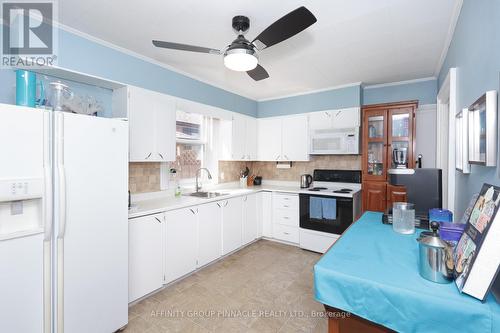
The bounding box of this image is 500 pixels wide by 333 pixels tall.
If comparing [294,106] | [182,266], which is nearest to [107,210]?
[182,266]

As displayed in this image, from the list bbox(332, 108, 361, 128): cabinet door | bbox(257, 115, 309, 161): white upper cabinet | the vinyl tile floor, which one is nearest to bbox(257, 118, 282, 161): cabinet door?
bbox(257, 115, 309, 161): white upper cabinet

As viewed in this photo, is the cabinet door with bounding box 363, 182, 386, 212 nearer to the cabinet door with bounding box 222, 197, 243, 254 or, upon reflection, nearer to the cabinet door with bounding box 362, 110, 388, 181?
the cabinet door with bounding box 362, 110, 388, 181

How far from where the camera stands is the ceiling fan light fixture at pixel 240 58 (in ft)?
5.59

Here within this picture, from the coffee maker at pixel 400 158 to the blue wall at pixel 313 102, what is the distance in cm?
88

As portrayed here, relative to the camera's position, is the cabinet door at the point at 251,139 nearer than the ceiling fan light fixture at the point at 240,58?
No

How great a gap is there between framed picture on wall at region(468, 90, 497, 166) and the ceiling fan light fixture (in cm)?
137

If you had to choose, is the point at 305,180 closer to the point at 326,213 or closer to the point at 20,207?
the point at 326,213

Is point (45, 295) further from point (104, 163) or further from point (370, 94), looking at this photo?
point (370, 94)

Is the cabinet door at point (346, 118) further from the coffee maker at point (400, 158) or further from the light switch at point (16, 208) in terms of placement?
the light switch at point (16, 208)

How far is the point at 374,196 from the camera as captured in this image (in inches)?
135

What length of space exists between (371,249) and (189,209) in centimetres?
196

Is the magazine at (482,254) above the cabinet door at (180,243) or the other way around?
above

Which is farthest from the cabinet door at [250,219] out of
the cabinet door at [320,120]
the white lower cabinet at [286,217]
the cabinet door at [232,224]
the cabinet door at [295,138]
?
the cabinet door at [320,120]

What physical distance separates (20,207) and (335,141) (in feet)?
11.7
